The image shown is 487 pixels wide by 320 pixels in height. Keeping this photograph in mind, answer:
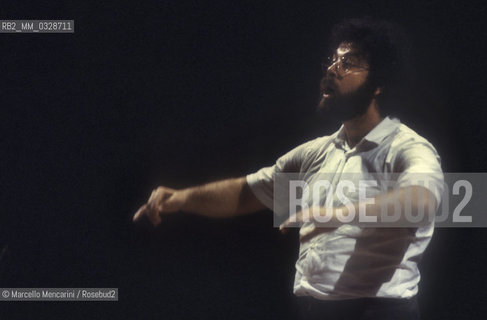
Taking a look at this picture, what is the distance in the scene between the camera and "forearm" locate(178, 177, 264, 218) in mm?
2867

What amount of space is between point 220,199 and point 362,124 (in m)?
0.79

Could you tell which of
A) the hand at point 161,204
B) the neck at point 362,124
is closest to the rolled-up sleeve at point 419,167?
the neck at point 362,124

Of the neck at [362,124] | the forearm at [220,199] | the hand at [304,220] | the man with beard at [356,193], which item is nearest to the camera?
the hand at [304,220]

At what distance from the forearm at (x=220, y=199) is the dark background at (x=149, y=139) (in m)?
0.13

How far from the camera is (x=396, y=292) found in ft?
7.54

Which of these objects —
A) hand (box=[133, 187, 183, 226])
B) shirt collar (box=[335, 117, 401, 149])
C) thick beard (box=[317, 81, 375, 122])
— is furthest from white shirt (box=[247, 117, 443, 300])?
hand (box=[133, 187, 183, 226])

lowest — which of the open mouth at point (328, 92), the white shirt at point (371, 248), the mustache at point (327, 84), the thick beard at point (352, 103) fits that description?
the white shirt at point (371, 248)

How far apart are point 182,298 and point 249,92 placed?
1.12m

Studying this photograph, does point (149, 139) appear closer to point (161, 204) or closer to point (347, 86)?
point (161, 204)

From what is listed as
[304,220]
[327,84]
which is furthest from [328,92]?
[304,220]

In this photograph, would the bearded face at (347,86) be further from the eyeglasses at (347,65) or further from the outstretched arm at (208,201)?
the outstretched arm at (208,201)

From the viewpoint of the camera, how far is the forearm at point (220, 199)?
2867 millimetres

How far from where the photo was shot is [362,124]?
8.43ft

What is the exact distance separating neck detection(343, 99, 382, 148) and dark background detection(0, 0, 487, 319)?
0.37 meters
